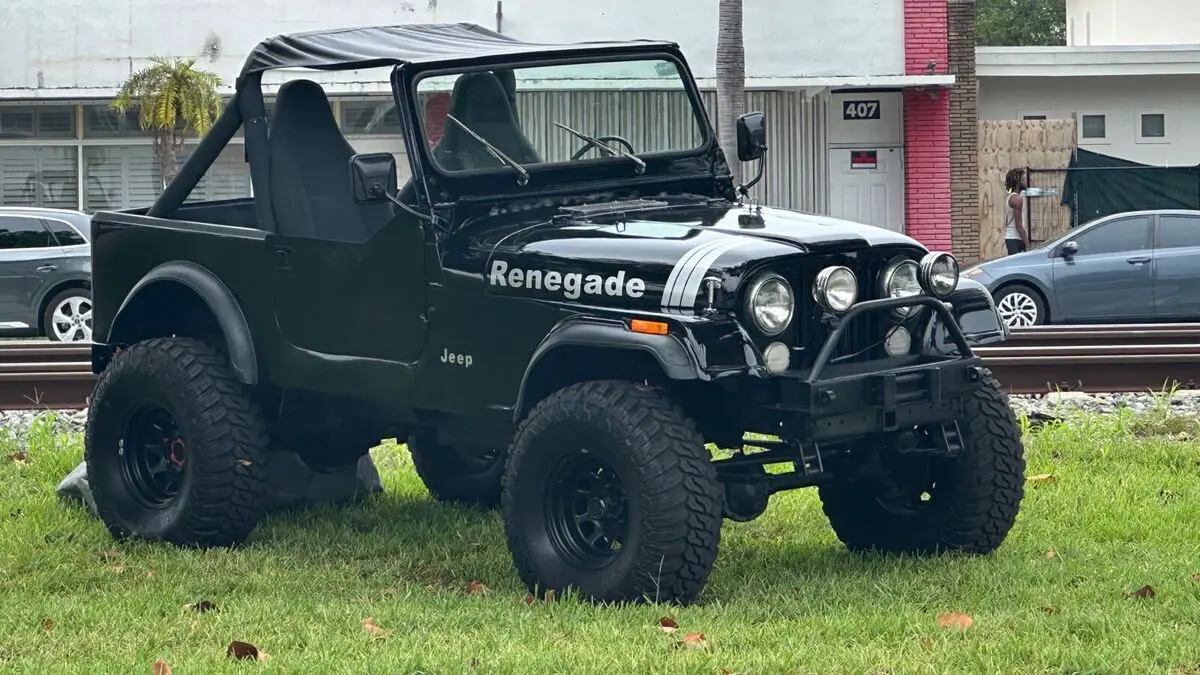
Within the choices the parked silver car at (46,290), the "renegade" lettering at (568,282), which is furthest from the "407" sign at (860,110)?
the "renegade" lettering at (568,282)

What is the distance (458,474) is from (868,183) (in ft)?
67.9

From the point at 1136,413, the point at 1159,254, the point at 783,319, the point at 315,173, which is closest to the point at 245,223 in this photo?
the point at 315,173

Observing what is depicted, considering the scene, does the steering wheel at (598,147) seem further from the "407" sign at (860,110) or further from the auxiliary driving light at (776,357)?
the "407" sign at (860,110)

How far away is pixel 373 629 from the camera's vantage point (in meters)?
5.81

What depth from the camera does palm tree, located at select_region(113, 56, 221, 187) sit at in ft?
84.2

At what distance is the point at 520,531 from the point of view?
249 inches

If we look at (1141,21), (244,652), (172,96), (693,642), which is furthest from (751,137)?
(1141,21)

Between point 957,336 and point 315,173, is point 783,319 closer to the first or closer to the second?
point 957,336

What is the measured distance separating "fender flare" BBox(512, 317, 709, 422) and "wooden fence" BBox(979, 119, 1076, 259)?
23892mm

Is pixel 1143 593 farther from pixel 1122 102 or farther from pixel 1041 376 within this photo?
pixel 1122 102

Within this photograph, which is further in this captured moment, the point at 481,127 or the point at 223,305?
the point at 223,305

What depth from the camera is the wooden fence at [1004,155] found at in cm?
2942

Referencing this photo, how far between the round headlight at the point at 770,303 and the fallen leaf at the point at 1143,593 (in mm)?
1460

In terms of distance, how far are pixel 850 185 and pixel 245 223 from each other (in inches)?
809
